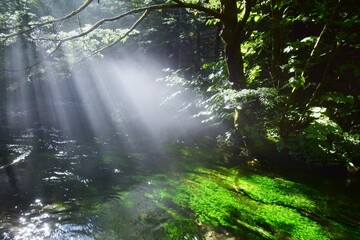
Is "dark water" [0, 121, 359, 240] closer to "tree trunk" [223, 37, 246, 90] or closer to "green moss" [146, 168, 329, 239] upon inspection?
"green moss" [146, 168, 329, 239]

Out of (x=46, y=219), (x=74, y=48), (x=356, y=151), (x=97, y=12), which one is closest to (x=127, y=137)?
(x=74, y=48)

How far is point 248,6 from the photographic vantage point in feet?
21.1

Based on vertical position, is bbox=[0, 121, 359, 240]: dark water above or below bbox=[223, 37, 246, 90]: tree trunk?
below

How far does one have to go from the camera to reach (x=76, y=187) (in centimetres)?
591

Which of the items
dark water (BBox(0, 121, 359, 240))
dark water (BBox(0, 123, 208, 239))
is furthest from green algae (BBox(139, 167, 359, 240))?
dark water (BBox(0, 123, 208, 239))

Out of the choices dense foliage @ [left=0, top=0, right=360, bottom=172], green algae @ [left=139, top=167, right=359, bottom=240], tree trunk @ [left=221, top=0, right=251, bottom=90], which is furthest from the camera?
tree trunk @ [left=221, top=0, right=251, bottom=90]

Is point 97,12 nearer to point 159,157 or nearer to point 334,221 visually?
point 159,157

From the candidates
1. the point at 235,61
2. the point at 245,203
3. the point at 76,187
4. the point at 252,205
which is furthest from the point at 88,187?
the point at 235,61

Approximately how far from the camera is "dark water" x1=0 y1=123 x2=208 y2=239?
13.8 ft

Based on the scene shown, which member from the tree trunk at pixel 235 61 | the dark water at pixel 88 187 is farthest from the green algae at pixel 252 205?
the tree trunk at pixel 235 61

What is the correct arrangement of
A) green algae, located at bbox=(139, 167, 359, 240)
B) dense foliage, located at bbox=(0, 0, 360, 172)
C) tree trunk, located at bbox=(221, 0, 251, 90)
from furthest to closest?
1. tree trunk, located at bbox=(221, 0, 251, 90)
2. dense foliage, located at bbox=(0, 0, 360, 172)
3. green algae, located at bbox=(139, 167, 359, 240)

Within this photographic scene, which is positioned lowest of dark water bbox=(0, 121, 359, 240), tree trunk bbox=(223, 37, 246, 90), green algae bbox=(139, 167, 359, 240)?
green algae bbox=(139, 167, 359, 240)

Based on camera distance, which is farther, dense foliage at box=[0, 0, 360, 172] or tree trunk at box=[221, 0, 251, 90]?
tree trunk at box=[221, 0, 251, 90]

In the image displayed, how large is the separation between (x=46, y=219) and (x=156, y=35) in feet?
52.7
